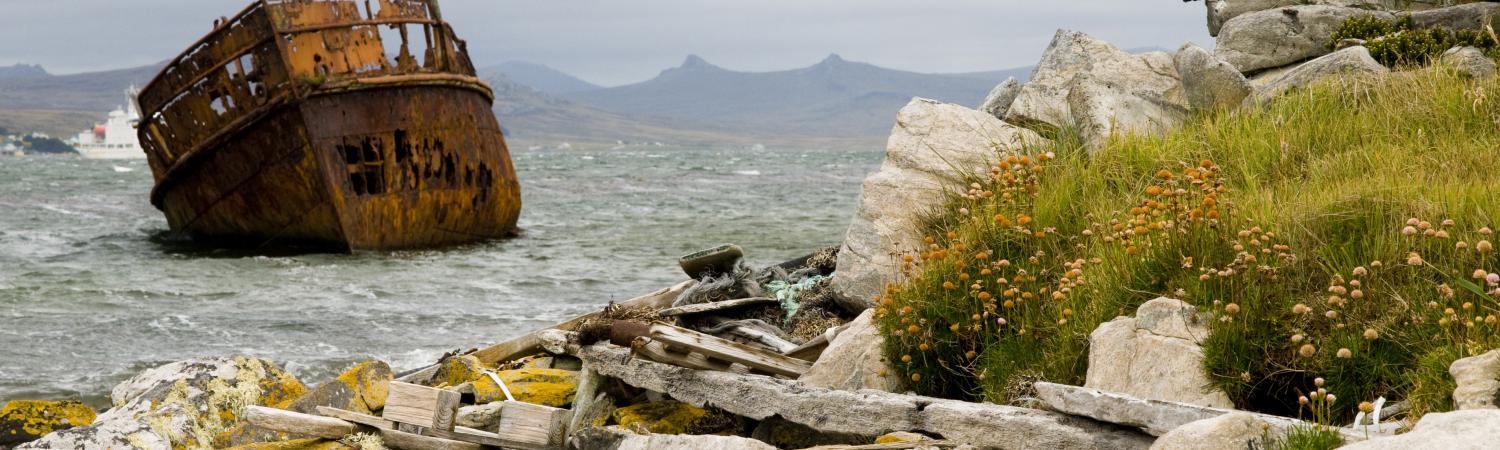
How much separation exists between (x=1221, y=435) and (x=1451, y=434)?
1.89 feet

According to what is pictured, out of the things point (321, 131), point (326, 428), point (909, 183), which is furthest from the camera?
point (321, 131)

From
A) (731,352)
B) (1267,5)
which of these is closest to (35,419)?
(731,352)

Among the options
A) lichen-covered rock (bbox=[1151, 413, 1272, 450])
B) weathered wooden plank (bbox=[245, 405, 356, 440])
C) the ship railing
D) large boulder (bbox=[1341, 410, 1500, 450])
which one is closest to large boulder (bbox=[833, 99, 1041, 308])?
weathered wooden plank (bbox=[245, 405, 356, 440])

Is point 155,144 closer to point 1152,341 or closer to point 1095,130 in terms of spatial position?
point 1095,130

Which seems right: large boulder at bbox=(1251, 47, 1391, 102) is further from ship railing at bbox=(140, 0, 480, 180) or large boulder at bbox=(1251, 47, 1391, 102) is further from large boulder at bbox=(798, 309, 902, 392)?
ship railing at bbox=(140, 0, 480, 180)

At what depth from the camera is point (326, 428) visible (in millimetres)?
5633

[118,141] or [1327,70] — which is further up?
[1327,70]

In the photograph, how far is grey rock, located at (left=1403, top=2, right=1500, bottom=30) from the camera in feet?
28.8

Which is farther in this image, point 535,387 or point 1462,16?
point 1462,16

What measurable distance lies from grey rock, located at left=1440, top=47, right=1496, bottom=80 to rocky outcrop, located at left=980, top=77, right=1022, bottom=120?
7.89 feet

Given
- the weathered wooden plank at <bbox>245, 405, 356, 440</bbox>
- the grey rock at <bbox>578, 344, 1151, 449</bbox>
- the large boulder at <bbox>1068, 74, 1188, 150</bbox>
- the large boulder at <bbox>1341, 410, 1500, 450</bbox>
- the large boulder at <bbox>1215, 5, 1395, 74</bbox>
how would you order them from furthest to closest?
1. the large boulder at <bbox>1215, 5, 1395, 74</bbox>
2. the large boulder at <bbox>1068, 74, 1188, 150</bbox>
3. the weathered wooden plank at <bbox>245, 405, 356, 440</bbox>
4. the grey rock at <bbox>578, 344, 1151, 449</bbox>
5. the large boulder at <bbox>1341, 410, 1500, 450</bbox>

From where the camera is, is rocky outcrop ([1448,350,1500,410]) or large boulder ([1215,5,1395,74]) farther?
large boulder ([1215,5,1395,74])

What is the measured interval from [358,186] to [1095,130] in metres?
13.5

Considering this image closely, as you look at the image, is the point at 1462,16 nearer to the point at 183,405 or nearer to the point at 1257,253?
the point at 1257,253
